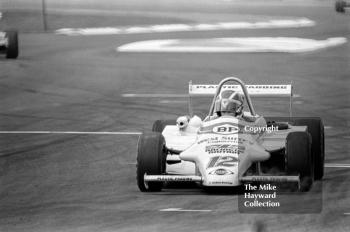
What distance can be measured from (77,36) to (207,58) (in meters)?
7.35

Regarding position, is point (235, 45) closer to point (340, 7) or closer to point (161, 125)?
point (340, 7)

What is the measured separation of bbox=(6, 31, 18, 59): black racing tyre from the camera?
29.0 metres

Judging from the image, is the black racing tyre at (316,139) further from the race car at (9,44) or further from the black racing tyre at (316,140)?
the race car at (9,44)

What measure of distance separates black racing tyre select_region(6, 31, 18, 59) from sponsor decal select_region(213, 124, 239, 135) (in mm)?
14901

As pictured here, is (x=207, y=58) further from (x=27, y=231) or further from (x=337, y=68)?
(x=27, y=231)

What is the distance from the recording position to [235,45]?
3581cm

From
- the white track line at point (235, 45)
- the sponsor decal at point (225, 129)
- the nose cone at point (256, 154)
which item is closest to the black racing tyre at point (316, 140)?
the nose cone at point (256, 154)

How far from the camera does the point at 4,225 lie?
1332 cm

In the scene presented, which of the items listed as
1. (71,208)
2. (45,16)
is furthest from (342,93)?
(45,16)

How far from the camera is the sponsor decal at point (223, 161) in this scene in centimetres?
1382

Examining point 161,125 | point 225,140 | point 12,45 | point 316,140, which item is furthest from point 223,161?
point 12,45

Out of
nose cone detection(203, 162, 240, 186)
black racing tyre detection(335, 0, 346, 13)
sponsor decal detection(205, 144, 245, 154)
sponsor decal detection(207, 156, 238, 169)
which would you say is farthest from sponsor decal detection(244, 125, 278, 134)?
black racing tyre detection(335, 0, 346, 13)

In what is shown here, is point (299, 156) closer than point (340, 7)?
Yes

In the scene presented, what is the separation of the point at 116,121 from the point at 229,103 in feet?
20.8
